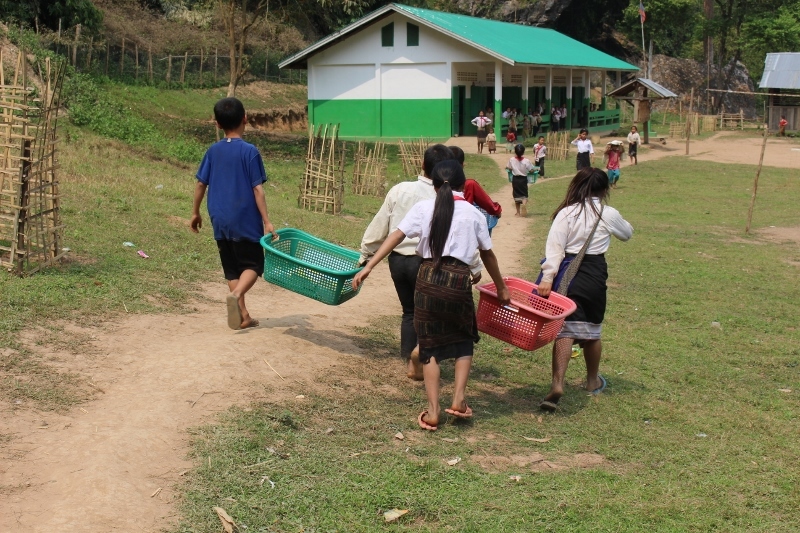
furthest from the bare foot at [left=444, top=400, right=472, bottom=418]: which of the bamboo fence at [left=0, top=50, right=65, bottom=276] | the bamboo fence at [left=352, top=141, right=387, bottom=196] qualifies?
the bamboo fence at [left=352, top=141, right=387, bottom=196]

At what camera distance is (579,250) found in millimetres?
5945

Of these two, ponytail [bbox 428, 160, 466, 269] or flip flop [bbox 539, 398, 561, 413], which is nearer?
ponytail [bbox 428, 160, 466, 269]

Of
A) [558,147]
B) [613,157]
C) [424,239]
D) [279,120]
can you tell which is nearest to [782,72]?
[558,147]

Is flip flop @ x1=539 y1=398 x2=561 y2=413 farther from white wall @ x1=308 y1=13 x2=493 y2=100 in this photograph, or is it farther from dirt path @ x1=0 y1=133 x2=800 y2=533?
white wall @ x1=308 y1=13 x2=493 y2=100

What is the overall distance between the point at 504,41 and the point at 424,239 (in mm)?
31357

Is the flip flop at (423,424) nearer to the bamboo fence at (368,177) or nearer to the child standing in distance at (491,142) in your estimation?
the bamboo fence at (368,177)

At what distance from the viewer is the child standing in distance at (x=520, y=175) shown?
1658cm

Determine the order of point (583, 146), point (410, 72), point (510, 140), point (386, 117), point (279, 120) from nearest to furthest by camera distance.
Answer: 1. point (583, 146)
2. point (510, 140)
3. point (410, 72)
4. point (386, 117)
5. point (279, 120)

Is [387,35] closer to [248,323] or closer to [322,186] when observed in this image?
[322,186]

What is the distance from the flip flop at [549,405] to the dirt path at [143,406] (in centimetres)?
109

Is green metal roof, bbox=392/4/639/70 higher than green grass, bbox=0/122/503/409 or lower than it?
higher

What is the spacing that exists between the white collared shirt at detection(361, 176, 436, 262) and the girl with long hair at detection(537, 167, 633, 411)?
90 cm

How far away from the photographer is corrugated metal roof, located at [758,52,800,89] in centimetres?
4250

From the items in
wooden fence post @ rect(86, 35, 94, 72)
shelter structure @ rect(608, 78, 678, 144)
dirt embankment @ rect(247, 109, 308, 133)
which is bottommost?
dirt embankment @ rect(247, 109, 308, 133)
